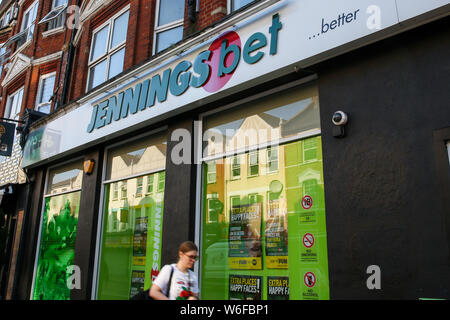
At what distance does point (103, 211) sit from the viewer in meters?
8.42

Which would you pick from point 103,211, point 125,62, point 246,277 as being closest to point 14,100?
point 125,62

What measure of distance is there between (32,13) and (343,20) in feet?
47.2

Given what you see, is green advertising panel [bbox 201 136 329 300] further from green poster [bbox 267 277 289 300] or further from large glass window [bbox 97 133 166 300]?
large glass window [bbox 97 133 166 300]

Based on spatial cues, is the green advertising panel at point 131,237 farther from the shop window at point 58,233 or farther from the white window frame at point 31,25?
the white window frame at point 31,25

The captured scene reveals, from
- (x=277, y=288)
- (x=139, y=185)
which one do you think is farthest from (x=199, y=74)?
(x=277, y=288)

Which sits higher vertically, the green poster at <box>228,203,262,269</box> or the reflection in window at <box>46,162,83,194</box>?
the reflection in window at <box>46,162,83,194</box>

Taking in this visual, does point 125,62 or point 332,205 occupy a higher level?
point 125,62

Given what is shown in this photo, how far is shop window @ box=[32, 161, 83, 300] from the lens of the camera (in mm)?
9102

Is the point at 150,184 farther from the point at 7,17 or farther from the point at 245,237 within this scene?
the point at 7,17

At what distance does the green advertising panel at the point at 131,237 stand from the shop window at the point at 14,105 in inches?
313

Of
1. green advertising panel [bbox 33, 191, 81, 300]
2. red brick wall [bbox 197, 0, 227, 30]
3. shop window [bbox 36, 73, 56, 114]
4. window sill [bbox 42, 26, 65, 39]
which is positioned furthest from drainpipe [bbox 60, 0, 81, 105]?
red brick wall [bbox 197, 0, 227, 30]

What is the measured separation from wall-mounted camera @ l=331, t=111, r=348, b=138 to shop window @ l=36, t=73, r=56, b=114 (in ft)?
34.0
